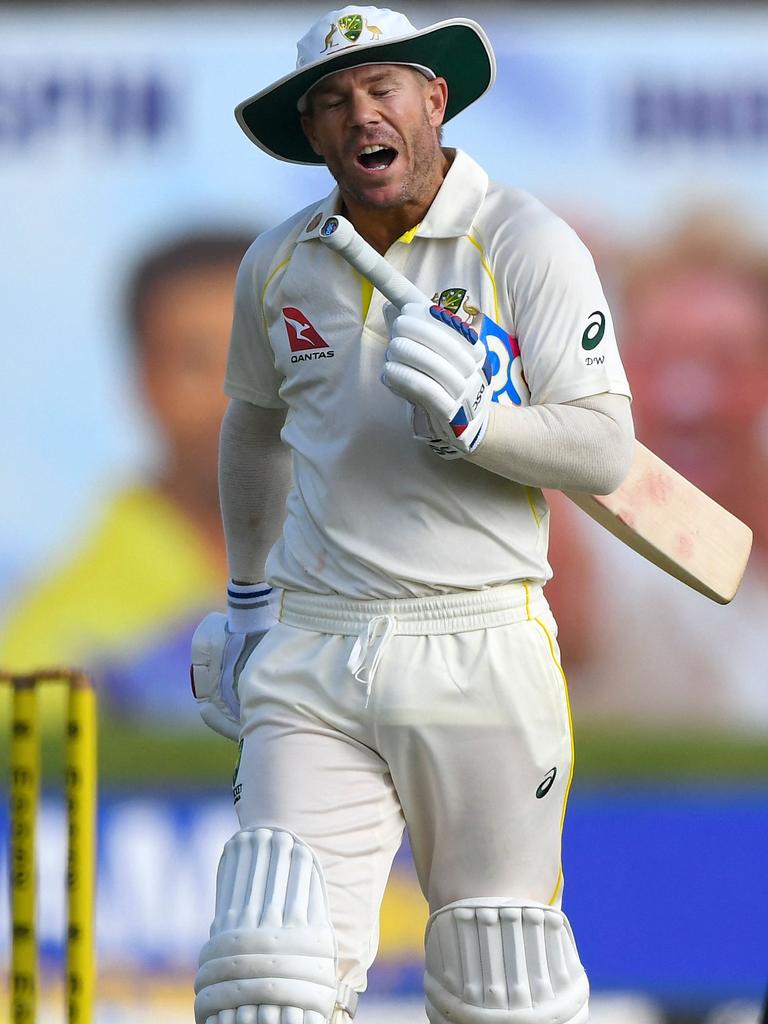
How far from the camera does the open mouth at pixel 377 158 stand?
2730mm

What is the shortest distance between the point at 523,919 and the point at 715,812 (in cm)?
254

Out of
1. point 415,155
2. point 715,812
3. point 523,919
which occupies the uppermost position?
point 415,155

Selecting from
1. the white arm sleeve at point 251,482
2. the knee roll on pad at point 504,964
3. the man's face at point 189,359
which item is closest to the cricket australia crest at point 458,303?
the white arm sleeve at point 251,482

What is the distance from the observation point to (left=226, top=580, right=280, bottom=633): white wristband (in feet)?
10.5

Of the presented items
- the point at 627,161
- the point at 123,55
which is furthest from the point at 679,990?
the point at 123,55

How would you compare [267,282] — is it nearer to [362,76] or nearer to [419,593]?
[362,76]

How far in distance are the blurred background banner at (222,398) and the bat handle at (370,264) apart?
243 centimetres

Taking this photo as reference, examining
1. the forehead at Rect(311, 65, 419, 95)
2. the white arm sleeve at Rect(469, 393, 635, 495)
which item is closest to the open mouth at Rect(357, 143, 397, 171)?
the forehead at Rect(311, 65, 419, 95)

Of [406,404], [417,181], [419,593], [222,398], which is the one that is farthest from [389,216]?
[222,398]

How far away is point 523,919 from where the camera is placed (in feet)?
8.75

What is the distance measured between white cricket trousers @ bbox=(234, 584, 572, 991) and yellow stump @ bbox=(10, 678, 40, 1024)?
2.36 feet

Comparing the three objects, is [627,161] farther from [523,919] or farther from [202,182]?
[523,919]

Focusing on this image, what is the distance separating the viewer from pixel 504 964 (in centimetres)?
266

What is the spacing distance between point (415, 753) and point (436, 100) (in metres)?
0.96
